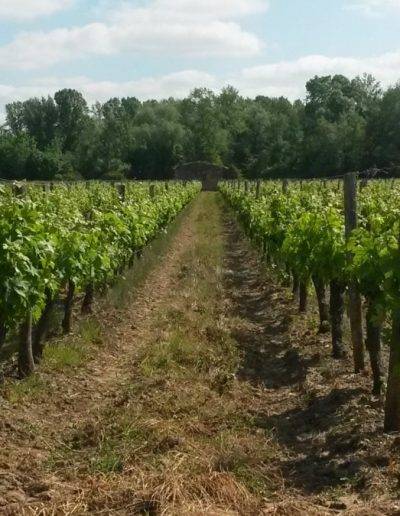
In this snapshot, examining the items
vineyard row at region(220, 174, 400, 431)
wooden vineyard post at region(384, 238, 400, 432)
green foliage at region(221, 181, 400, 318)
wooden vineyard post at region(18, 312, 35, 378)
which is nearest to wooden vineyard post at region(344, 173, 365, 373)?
vineyard row at region(220, 174, 400, 431)

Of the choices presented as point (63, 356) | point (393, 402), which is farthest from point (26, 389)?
point (393, 402)

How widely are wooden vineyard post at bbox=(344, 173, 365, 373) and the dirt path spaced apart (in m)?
0.26

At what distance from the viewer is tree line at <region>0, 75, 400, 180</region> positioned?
7356 cm

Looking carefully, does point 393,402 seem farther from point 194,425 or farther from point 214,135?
point 214,135

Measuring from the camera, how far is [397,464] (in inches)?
217

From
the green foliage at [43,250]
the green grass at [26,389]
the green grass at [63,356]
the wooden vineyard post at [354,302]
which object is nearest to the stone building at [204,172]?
the green foliage at [43,250]

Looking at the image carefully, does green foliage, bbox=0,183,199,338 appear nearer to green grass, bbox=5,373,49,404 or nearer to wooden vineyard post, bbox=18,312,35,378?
wooden vineyard post, bbox=18,312,35,378

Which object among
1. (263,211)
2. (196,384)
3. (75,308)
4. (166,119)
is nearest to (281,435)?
(196,384)

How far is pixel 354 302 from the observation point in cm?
843

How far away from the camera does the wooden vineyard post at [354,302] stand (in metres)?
8.30

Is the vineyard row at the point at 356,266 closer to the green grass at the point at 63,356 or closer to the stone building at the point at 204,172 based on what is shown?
the green grass at the point at 63,356

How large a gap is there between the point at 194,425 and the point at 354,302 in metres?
2.80

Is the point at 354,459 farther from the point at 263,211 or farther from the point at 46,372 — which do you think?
the point at 263,211

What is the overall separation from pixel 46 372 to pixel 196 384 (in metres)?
1.73
